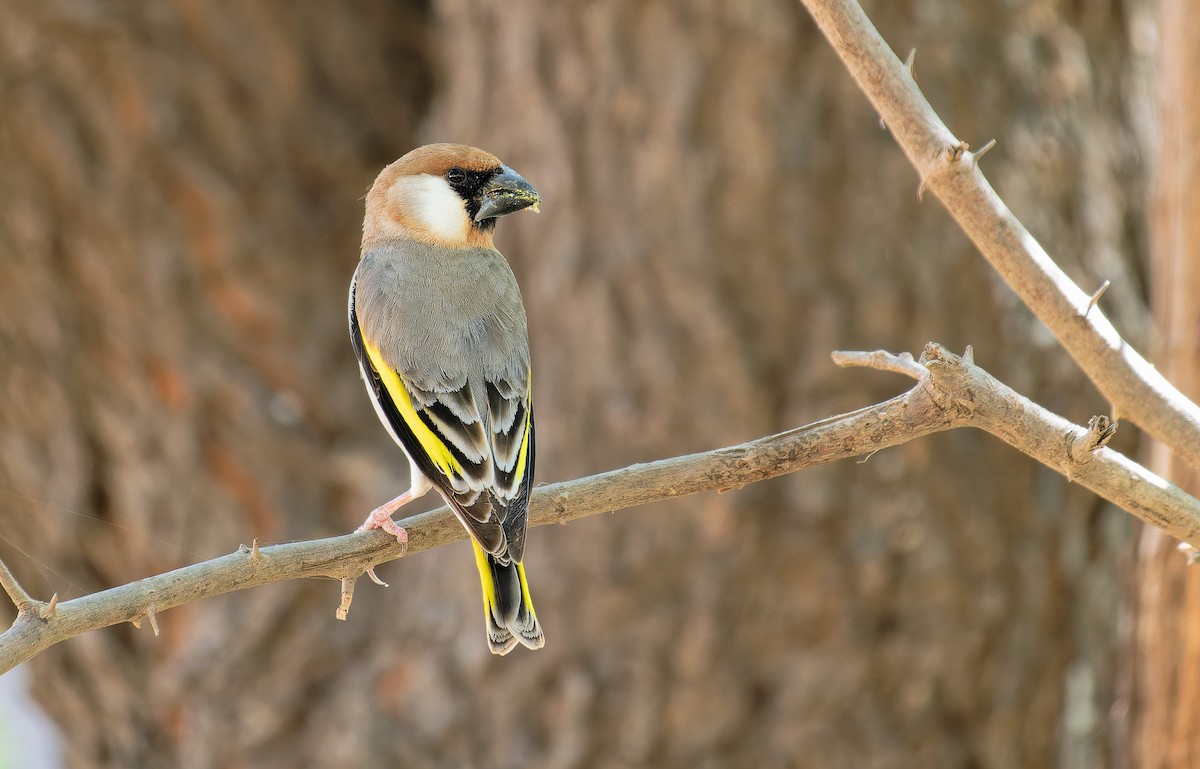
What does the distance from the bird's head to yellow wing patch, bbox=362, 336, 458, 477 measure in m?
0.50

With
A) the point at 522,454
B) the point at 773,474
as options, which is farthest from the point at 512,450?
the point at 773,474

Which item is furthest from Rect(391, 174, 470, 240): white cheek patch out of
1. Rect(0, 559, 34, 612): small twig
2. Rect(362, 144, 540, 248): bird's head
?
Rect(0, 559, 34, 612): small twig

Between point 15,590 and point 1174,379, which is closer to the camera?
point 15,590

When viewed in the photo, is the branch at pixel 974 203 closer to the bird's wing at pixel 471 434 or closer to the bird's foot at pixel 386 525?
the bird's wing at pixel 471 434

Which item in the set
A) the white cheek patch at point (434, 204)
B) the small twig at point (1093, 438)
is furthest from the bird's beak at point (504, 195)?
the small twig at point (1093, 438)

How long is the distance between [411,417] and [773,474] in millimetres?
1084

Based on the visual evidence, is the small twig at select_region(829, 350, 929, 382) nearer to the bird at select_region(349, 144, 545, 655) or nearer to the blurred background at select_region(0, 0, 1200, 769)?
the bird at select_region(349, 144, 545, 655)

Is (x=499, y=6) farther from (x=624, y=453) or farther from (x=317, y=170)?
(x=624, y=453)

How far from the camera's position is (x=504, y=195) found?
3.67 metres

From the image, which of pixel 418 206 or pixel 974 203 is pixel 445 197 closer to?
pixel 418 206

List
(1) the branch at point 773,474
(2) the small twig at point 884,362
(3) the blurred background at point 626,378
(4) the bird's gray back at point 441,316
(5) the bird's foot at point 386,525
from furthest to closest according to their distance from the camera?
(3) the blurred background at point 626,378 < (4) the bird's gray back at point 441,316 < (5) the bird's foot at point 386,525 < (2) the small twig at point 884,362 < (1) the branch at point 773,474

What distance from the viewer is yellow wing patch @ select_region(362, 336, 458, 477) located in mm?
3258

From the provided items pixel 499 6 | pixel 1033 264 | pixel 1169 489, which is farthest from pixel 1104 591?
pixel 499 6

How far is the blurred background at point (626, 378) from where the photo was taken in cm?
502
